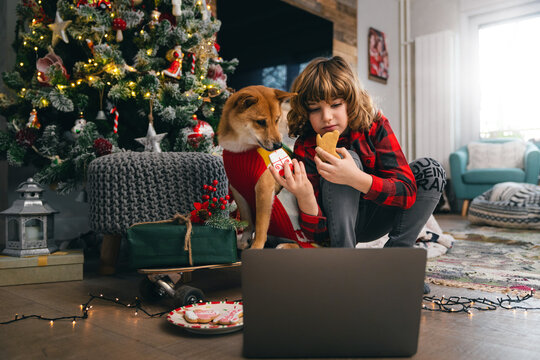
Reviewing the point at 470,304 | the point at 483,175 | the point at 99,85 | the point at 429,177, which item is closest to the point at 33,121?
the point at 99,85

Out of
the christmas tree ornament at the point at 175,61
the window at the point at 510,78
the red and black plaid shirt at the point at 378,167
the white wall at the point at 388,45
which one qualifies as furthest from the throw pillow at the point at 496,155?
the red and black plaid shirt at the point at 378,167

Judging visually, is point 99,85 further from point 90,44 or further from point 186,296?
point 186,296

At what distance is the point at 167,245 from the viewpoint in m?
1.09

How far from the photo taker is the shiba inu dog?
1.12m

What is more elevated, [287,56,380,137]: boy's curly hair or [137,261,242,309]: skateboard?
[287,56,380,137]: boy's curly hair

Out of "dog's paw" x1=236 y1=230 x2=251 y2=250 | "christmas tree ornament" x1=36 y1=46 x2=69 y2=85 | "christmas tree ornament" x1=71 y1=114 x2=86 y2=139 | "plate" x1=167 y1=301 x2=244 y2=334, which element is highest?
"christmas tree ornament" x1=36 y1=46 x2=69 y2=85

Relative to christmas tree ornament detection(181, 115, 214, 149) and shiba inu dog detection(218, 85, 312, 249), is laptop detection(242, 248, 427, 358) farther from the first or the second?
christmas tree ornament detection(181, 115, 214, 149)

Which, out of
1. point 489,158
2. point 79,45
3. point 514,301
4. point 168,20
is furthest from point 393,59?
point 514,301

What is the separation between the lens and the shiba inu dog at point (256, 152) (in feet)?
3.67

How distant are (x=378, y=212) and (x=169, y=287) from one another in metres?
0.61

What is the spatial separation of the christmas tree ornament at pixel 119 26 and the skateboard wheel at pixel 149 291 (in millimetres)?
1205

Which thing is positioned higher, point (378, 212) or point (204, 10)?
point (204, 10)

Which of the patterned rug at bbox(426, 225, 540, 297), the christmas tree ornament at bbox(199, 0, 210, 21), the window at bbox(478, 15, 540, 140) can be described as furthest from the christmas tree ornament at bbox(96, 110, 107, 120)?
the window at bbox(478, 15, 540, 140)

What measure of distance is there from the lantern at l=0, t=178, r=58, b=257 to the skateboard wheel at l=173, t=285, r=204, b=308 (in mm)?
690
